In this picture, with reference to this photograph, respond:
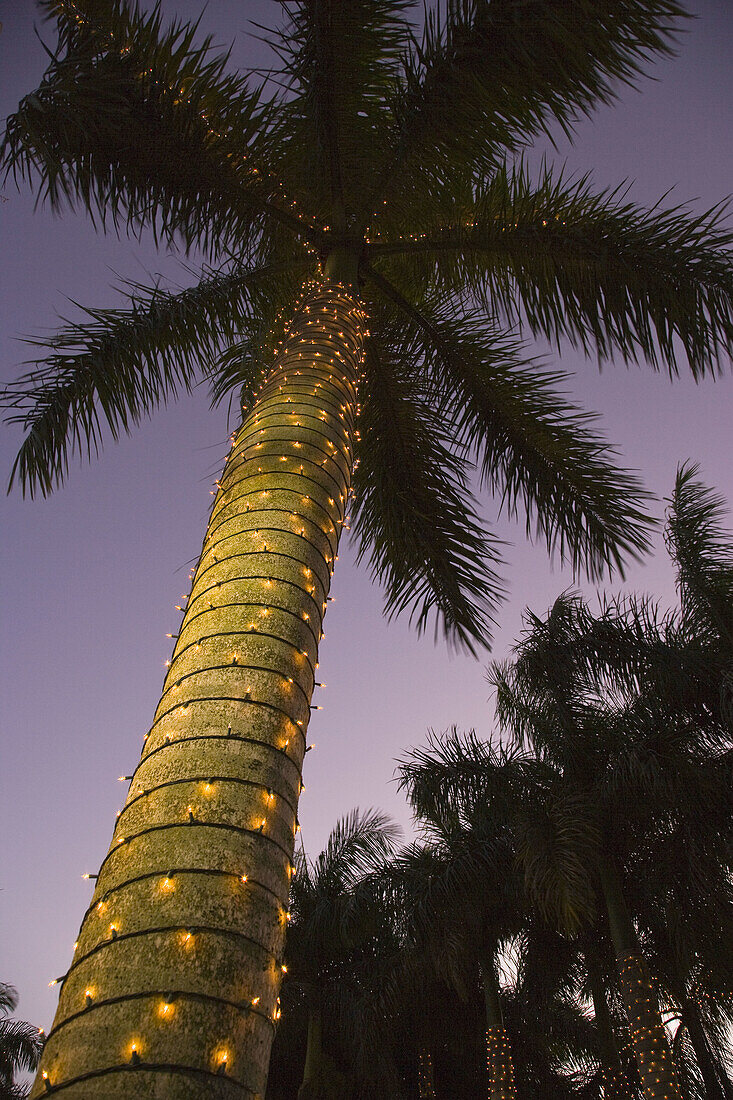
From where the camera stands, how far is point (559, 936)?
39.9 ft

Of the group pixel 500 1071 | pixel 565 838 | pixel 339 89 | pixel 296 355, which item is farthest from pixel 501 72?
pixel 500 1071

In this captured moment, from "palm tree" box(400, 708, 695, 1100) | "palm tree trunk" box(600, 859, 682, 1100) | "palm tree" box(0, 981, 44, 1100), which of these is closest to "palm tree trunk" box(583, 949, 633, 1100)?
"palm tree" box(400, 708, 695, 1100)

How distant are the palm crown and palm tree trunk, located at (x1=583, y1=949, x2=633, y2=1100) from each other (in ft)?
26.3

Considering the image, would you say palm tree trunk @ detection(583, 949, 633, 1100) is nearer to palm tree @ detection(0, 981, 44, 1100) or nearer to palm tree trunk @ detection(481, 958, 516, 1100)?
palm tree trunk @ detection(481, 958, 516, 1100)

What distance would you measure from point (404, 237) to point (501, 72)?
5.39 ft

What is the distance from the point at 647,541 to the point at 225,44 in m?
5.05

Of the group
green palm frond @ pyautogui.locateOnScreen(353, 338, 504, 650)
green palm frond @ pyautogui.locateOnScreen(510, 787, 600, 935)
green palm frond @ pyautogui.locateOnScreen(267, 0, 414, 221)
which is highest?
green palm frond @ pyautogui.locateOnScreen(267, 0, 414, 221)

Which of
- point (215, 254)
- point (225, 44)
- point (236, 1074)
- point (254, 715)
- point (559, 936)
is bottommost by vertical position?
point (236, 1074)

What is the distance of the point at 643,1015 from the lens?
27.5 feet

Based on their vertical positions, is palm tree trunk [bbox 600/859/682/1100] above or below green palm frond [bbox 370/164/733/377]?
below

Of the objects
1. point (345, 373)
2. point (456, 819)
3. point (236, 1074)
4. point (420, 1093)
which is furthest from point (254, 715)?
point (420, 1093)

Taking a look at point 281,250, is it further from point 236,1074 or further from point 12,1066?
point 12,1066

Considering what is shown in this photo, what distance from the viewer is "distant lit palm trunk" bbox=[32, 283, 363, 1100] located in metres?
1.85

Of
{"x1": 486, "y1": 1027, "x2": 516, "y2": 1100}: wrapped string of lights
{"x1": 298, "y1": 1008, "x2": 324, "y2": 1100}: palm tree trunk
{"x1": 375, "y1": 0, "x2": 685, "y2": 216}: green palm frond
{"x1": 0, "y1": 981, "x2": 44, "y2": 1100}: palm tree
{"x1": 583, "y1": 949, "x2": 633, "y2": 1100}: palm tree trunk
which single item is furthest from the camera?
{"x1": 0, "y1": 981, "x2": 44, "y2": 1100}: palm tree
